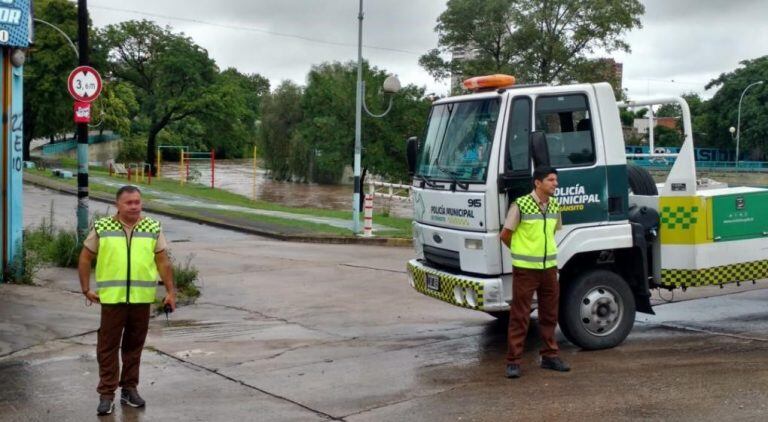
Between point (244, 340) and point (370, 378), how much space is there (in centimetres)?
227

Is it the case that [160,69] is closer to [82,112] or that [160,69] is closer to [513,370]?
[82,112]

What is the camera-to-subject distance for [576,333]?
7.45 meters

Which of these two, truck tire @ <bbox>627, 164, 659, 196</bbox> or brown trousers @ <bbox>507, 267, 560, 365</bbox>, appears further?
truck tire @ <bbox>627, 164, 659, 196</bbox>

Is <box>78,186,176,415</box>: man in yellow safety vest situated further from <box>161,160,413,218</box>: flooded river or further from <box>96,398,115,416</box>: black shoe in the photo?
A: <box>161,160,413,218</box>: flooded river

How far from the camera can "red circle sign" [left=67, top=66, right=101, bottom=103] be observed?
41.8ft

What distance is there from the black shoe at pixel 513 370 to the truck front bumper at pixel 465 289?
22.0 inches

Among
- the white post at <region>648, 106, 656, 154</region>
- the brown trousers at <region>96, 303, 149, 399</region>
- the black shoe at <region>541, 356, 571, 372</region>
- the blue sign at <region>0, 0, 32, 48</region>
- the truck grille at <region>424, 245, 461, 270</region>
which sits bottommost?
the black shoe at <region>541, 356, 571, 372</region>

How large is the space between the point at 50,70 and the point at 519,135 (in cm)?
4674

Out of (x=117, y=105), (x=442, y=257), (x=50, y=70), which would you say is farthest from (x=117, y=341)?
(x=117, y=105)

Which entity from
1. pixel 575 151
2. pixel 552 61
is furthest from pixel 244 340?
pixel 552 61

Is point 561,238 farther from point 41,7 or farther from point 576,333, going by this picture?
point 41,7

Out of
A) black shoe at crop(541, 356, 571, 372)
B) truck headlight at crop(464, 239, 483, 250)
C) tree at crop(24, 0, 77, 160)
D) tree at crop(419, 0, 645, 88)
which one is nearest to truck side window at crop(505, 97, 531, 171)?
truck headlight at crop(464, 239, 483, 250)

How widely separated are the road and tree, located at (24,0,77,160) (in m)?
40.0

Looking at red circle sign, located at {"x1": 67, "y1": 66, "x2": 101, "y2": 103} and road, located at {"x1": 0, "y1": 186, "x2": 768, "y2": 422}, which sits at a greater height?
red circle sign, located at {"x1": 67, "y1": 66, "x2": 101, "y2": 103}
